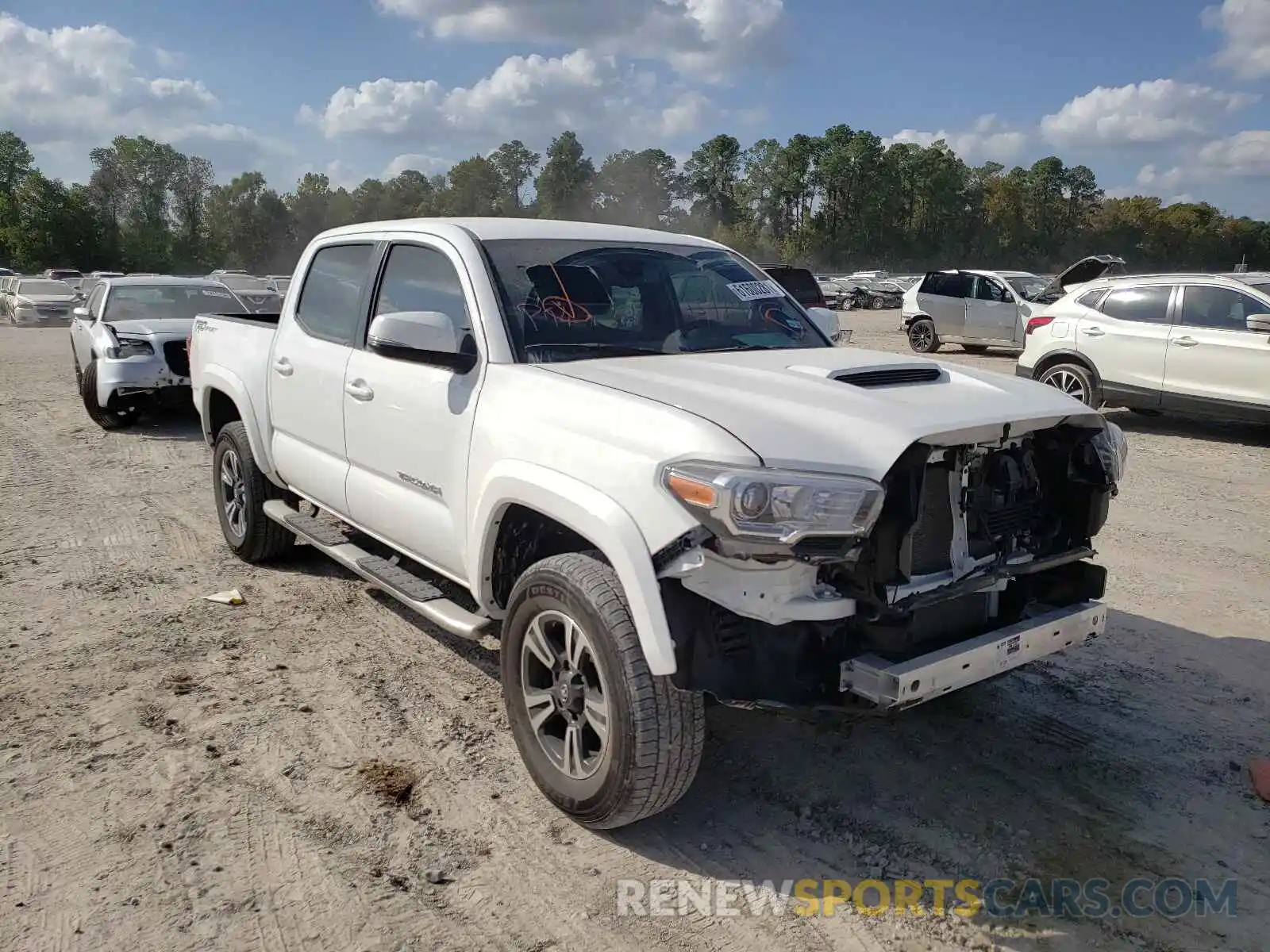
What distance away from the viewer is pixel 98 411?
11086 millimetres

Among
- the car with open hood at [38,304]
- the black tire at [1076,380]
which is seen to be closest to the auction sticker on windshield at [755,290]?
the black tire at [1076,380]

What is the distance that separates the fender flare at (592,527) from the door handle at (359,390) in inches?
40.0

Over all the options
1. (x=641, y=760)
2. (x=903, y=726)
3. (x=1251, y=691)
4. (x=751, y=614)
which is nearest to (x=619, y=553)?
(x=751, y=614)

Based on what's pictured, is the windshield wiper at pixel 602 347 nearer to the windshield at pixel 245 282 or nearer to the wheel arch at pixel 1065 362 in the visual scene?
the wheel arch at pixel 1065 362

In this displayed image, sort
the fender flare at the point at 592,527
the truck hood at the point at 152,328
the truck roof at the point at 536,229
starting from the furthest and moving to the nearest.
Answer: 1. the truck hood at the point at 152,328
2. the truck roof at the point at 536,229
3. the fender flare at the point at 592,527

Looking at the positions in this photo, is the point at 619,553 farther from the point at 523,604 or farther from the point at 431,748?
the point at 431,748

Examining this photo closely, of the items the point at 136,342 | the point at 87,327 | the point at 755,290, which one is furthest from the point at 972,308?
the point at 755,290

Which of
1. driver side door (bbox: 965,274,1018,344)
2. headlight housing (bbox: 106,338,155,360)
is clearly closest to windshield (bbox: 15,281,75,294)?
headlight housing (bbox: 106,338,155,360)

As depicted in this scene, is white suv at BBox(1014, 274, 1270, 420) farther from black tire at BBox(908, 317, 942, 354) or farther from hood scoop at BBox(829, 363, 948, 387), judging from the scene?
black tire at BBox(908, 317, 942, 354)

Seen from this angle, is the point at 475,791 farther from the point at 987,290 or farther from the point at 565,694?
the point at 987,290

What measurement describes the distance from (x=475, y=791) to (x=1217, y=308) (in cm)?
1002

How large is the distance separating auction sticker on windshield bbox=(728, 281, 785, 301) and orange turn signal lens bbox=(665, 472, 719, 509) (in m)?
1.88

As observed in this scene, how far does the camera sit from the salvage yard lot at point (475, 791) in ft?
9.20

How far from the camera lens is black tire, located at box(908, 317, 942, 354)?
20.8 m
